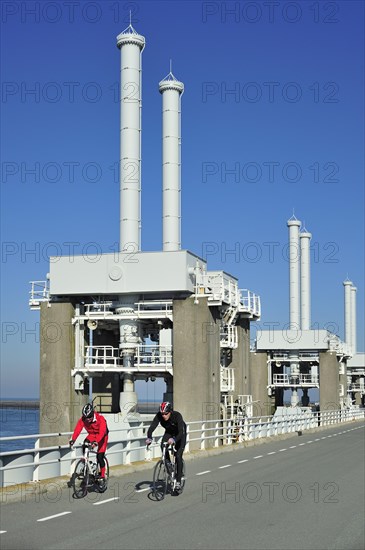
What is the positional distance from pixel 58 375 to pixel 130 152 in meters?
12.9

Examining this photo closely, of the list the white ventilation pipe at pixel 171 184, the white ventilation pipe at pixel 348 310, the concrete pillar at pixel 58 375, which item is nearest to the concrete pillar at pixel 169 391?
the concrete pillar at pixel 58 375

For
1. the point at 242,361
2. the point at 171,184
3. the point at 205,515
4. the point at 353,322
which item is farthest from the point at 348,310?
the point at 205,515

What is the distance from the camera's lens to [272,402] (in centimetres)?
9338

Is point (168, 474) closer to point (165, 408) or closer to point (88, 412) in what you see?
point (165, 408)

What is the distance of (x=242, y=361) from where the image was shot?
5525cm

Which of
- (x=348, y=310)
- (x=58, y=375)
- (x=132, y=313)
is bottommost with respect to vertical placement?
(x=58, y=375)

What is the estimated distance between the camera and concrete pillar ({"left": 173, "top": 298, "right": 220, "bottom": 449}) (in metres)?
44.3

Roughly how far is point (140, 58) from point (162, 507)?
38684mm

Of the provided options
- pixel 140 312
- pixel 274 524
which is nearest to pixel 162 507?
pixel 274 524

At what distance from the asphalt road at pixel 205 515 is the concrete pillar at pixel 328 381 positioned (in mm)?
60247

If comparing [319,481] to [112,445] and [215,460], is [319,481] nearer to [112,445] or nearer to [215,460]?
[112,445]

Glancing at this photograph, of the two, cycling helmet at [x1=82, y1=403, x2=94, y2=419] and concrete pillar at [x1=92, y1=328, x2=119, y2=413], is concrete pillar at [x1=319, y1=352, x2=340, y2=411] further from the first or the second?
cycling helmet at [x1=82, y1=403, x2=94, y2=419]

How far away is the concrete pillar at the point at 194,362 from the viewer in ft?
145

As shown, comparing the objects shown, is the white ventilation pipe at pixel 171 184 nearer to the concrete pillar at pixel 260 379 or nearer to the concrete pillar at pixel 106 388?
the concrete pillar at pixel 106 388
